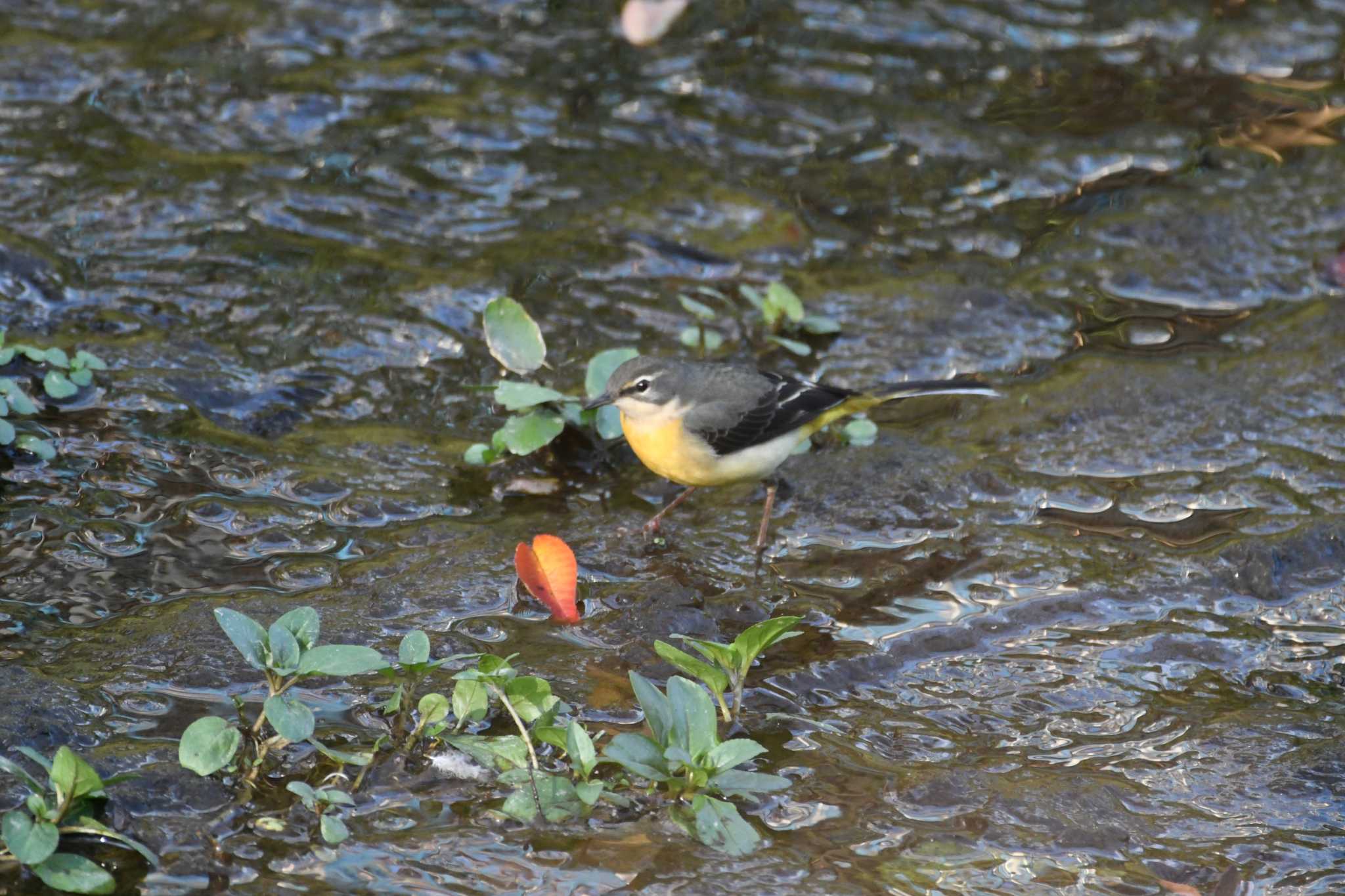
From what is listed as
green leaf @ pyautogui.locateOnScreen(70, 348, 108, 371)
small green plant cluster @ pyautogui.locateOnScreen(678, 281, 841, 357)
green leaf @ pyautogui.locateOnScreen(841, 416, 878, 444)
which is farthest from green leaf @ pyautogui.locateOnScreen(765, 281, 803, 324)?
green leaf @ pyautogui.locateOnScreen(70, 348, 108, 371)

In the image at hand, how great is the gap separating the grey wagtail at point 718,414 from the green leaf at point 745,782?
213 cm

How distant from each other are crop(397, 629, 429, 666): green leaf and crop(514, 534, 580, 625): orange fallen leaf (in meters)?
0.97

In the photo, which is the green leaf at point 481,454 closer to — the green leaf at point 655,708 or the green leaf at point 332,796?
the green leaf at point 655,708

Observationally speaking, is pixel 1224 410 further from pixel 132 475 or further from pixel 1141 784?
pixel 132 475

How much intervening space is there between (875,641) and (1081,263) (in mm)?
4103

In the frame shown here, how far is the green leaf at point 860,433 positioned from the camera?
7301 mm

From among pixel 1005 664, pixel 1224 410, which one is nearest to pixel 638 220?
pixel 1224 410

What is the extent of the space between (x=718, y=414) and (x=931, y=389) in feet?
4.10

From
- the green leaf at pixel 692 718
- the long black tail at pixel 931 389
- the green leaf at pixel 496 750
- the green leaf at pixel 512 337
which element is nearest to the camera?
the green leaf at pixel 692 718

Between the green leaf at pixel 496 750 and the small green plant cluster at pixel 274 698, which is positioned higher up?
the small green plant cluster at pixel 274 698

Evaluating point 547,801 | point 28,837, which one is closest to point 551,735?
point 547,801

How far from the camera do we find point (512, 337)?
6930 mm

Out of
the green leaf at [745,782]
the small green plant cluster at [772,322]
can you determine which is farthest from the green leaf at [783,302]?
the green leaf at [745,782]

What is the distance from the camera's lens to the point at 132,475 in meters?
6.36
